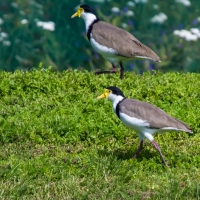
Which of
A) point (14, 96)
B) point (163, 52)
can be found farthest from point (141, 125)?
point (163, 52)

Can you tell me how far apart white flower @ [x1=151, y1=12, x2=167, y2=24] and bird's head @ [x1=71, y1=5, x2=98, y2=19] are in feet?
5.20

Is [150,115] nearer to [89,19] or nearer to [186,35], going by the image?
[89,19]

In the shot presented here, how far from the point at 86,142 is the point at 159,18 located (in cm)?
495

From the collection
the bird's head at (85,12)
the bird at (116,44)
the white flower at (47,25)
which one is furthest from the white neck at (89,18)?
the white flower at (47,25)

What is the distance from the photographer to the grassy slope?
313 inches

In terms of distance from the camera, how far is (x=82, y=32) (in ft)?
45.9

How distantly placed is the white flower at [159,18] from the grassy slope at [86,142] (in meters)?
1.87

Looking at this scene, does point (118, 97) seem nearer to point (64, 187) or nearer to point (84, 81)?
point (64, 187)

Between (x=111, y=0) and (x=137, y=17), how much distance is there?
539 mm

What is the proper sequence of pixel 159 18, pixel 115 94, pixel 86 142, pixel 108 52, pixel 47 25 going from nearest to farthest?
pixel 115 94 → pixel 86 142 → pixel 108 52 → pixel 47 25 → pixel 159 18

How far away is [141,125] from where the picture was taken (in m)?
8.70

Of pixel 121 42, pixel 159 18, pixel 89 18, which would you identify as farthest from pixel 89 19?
pixel 159 18

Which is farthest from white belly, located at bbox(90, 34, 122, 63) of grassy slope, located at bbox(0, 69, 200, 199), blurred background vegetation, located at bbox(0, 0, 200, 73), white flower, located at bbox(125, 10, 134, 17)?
white flower, located at bbox(125, 10, 134, 17)

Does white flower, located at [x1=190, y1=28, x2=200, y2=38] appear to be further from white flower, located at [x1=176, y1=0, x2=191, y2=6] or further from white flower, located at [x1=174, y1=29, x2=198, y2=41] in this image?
white flower, located at [x1=176, y1=0, x2=191, y2=6]
